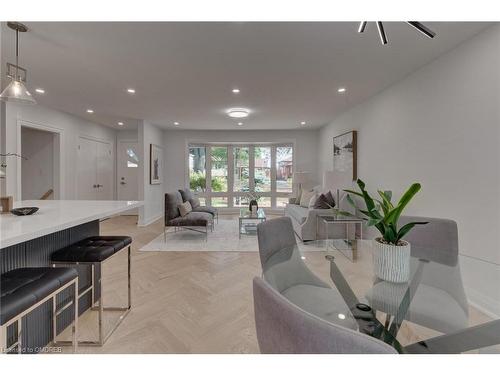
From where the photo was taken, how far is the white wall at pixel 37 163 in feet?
15.6

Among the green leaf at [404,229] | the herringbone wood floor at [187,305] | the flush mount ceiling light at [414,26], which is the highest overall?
the flush mount ceiling light at [414,26]

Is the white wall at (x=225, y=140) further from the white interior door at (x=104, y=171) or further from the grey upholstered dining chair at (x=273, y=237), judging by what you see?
the grey upholstered dining chair at (x=273, y=237)

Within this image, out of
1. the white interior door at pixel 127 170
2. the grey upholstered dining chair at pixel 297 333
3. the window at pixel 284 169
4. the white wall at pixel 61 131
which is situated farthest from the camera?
the window at pixel 284 169

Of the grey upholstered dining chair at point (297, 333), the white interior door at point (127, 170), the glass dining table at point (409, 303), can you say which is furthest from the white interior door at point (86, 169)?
the grey upholstered dining chair at point (297, 333)

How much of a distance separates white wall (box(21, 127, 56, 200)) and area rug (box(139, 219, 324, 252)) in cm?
273

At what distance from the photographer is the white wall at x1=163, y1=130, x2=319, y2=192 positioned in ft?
22.0

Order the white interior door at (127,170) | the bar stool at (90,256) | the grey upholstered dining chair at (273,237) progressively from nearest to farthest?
the grey upholstered dining chair at (273,237), the bar stool at (90,256), the white interior door at (127,170)

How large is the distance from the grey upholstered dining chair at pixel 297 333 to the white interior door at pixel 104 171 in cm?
654

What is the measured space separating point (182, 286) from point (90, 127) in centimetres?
502

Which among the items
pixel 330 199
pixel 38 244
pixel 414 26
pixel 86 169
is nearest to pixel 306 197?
pixel 330 199

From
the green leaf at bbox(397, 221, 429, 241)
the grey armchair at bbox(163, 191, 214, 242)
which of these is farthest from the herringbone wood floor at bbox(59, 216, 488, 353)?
the grey armchair at bbox(163, 191, 214, 242)
